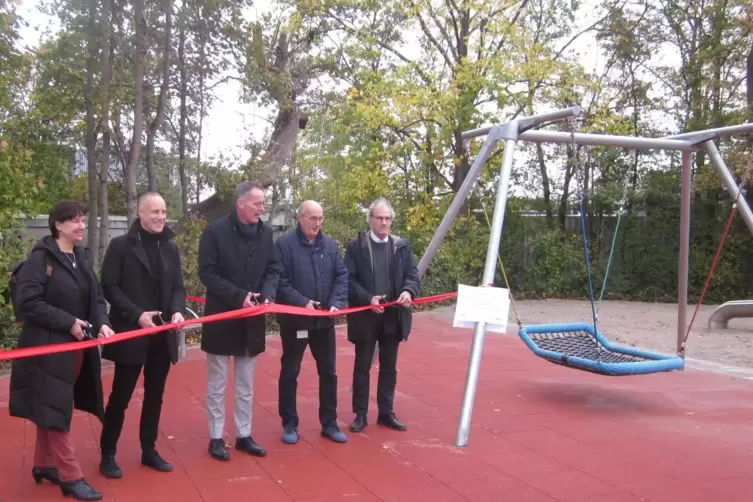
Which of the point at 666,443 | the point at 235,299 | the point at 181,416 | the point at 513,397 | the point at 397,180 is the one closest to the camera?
the point at 235,299

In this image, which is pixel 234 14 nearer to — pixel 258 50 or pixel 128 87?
pixel 258 50

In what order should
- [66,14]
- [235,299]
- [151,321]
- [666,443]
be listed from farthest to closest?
[66,14] → [666,443] → [235,299] → [151,321]

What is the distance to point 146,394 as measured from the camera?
4.44m

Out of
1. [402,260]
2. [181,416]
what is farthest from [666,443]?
[181,416]

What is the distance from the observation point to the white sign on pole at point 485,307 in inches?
208

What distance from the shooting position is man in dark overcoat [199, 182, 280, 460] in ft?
14.9

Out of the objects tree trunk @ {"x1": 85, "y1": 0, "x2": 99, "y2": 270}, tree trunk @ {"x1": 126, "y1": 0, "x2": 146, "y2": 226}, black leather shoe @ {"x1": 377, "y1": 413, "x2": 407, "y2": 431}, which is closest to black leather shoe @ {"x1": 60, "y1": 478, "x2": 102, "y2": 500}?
black leather shoe @ {"x1": 377, "y1": 413, "x2": 407, "y2": 431}

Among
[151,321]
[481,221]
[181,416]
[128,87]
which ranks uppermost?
[128,87]

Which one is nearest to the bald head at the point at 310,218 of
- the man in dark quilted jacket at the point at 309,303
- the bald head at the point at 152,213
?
the man in dark quilted jacket at the point at 309,303

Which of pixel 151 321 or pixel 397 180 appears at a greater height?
pixel 397 180

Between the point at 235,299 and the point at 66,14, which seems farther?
the point at 66,14

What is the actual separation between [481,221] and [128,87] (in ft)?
30.2

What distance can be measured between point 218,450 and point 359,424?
1185 millimetres

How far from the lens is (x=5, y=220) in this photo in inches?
337
